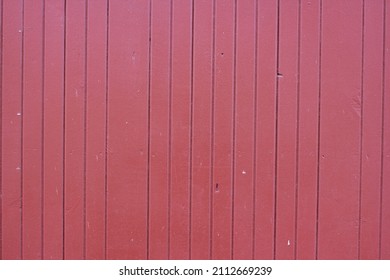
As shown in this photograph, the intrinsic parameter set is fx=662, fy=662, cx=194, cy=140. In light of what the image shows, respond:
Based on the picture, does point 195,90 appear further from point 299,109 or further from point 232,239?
point 232,239

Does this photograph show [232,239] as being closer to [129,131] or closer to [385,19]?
[129,131]

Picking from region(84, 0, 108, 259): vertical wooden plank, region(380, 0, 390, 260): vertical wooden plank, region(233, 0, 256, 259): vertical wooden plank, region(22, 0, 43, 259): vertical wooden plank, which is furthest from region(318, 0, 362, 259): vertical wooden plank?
region(22, 0, 43, 259): vertical wooden plank

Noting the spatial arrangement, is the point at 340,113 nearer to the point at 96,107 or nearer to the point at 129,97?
the point at 129,97

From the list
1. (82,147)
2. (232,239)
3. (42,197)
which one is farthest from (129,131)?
(232,239)

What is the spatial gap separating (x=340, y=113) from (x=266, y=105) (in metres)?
0.36

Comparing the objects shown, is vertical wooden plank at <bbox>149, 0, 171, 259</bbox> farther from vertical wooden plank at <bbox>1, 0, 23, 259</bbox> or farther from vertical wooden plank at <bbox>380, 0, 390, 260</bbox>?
vertical wooden plank at <bbox>380, 0, 390, 260</bbox>

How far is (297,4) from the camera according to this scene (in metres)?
3.14

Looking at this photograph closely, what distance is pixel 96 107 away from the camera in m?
3.15

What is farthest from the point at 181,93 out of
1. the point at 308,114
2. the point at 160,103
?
the point at 308,114

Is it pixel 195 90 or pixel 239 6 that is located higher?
pixel 239 6

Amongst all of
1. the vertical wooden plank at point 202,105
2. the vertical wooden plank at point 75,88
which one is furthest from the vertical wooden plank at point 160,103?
the vertical wooden plank at point 75,88

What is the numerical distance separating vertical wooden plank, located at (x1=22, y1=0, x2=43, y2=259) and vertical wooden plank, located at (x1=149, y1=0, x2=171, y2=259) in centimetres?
54
